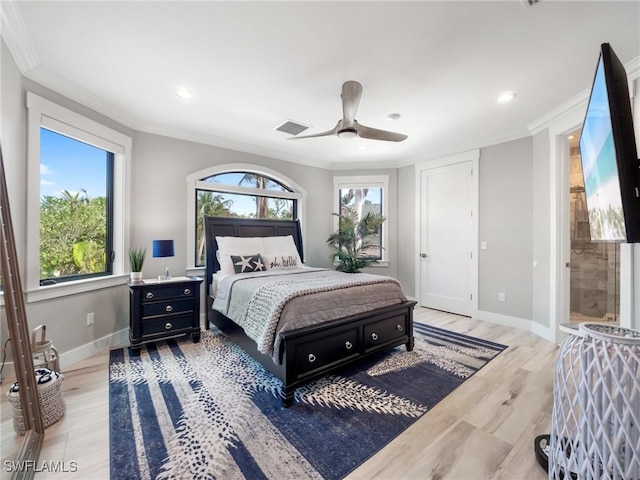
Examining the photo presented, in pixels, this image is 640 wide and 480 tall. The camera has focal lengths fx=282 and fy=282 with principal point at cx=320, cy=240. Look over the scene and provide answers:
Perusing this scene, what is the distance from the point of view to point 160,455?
5.27 feet

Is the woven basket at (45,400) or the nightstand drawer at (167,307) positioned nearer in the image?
the woven basket at (45,400)

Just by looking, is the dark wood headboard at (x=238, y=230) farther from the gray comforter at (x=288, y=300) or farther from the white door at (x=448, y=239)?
the white door at (x=448, y=239)

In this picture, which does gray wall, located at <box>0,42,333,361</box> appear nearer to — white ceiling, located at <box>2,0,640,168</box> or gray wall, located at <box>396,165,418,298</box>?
white ceiling, located at <box>2,0,640,168</box>

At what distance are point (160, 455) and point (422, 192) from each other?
15.7ft

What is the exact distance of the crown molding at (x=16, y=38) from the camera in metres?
1.81

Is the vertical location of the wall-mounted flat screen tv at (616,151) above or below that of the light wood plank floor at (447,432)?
above

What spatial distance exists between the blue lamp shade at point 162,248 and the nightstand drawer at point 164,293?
1.30ft

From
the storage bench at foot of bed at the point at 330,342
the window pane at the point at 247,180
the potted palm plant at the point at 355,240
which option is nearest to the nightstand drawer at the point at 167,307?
the storage bench at foot of bed at the point at 330,342

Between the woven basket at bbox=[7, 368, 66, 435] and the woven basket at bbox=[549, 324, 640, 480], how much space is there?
2.93 meters

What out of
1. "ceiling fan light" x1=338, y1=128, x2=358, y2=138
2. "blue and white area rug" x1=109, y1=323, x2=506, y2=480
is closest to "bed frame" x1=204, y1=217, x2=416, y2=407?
"blue and white area rug" x1=109, y1=323, x2=506, y2=480

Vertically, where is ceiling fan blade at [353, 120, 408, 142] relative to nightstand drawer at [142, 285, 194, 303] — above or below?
above

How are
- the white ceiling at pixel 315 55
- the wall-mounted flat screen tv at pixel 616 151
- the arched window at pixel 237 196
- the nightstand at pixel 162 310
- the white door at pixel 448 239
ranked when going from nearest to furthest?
the wall-mounted flat screen tv at pixel 616 151, the white ceiling at pixel 315 55, the nightstand at pixel 162 310, the arched window at pixel 237 196, the white door at pixel 448 239

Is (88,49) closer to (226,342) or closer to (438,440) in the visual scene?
(226,342)

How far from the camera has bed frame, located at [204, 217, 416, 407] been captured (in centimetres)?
214
